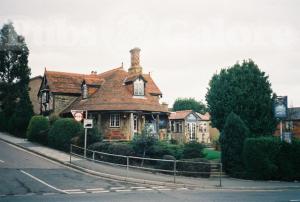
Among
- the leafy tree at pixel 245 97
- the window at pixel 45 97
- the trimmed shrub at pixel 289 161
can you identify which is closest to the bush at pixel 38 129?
the window at pixel 45 97

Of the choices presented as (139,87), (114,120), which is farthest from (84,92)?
(139,87)

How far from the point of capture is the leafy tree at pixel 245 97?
28688 mm

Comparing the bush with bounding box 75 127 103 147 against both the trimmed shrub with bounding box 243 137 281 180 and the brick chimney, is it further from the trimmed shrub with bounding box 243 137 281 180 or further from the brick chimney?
the brick chimney

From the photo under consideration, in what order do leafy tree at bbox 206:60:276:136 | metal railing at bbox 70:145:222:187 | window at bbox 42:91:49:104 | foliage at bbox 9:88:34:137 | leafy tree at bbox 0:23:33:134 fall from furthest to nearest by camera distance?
leafy tree at bbox 0:23:33:134 < window at bbox 42:91:49:104 < foliage at bbox 9:88:34:137 < leafy tree at bbox 206:60:276:136 < metal railing at bbox 70:145:222:187

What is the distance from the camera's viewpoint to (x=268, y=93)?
29.6 meters

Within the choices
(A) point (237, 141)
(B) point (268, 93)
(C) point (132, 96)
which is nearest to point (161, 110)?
(C) point (132, 96)

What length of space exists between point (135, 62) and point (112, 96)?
7.72m

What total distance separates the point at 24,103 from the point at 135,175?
26.6 metres

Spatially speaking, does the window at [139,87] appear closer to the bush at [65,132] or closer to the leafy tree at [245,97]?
the leafy tree at [245,97]

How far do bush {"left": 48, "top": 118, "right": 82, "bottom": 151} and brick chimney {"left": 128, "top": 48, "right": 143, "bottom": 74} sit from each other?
14272mm

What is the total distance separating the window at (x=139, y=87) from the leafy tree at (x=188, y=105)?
2293 inches

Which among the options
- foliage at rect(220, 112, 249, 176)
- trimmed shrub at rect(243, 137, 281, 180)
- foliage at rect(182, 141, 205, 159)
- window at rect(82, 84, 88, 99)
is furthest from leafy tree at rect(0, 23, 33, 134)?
trimmed shrub at rect(243, 137, 281, 180)

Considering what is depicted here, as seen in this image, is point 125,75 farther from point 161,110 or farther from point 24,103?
point 24,103

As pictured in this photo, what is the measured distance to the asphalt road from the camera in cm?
1224
